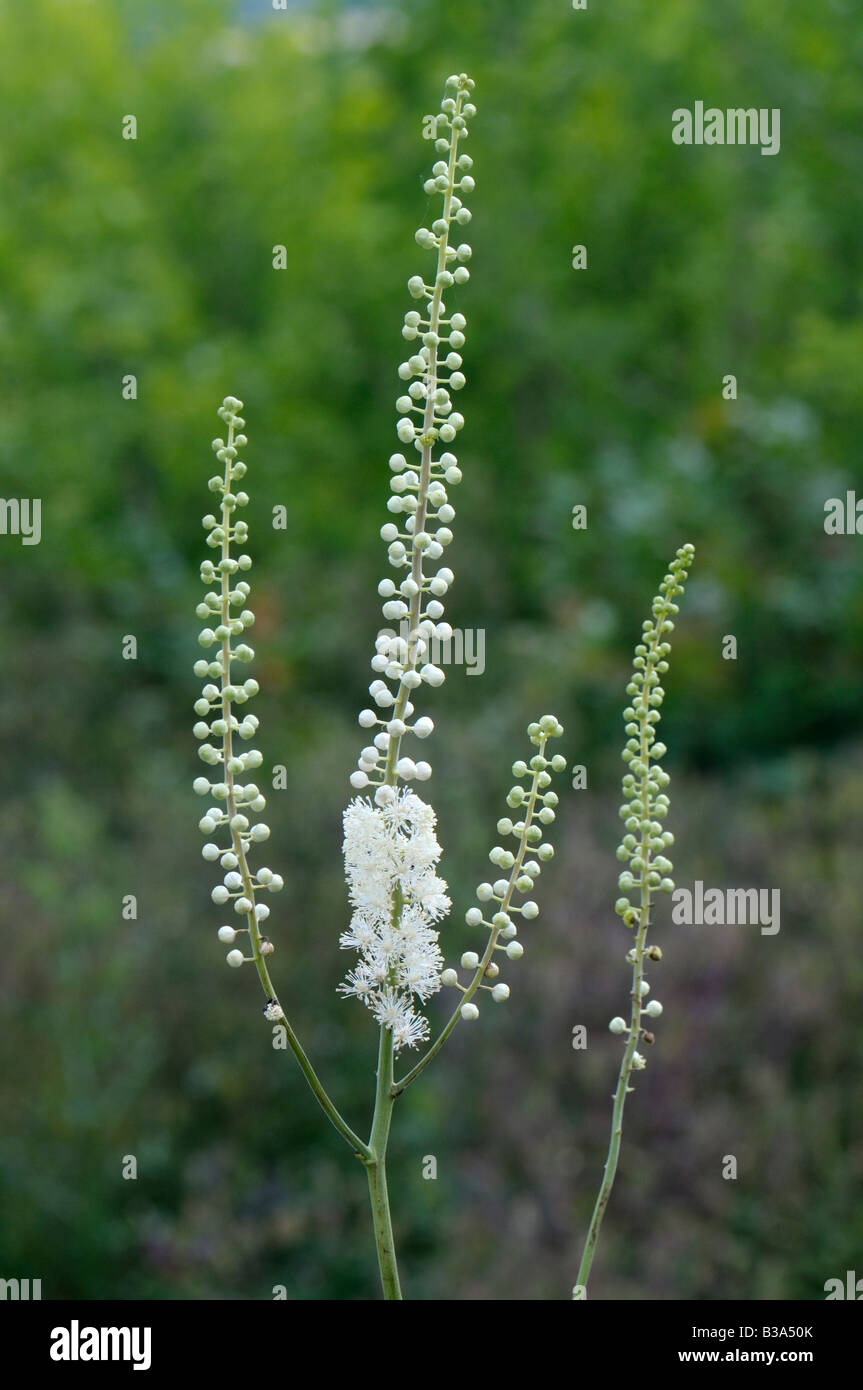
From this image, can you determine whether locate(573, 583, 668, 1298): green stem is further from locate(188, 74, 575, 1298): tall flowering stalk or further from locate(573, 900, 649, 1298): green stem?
locate(188, 74, 575, 1298): tall flowering stalk

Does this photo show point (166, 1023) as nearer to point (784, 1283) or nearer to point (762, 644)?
point (784, 1283)

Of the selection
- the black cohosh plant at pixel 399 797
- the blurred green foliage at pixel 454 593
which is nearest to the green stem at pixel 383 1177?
A: the black cohosh plant at pixel 399 797

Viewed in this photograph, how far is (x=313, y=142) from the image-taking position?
1373cm

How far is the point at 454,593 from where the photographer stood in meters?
11.0

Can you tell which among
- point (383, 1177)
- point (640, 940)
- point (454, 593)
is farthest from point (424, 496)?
point (454, 593)

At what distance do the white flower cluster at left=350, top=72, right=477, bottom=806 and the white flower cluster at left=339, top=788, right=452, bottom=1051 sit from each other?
0.04 m

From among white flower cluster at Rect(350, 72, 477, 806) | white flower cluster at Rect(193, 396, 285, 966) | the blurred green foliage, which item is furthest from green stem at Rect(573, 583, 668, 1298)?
the blurred green foliage

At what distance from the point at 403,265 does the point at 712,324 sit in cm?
299

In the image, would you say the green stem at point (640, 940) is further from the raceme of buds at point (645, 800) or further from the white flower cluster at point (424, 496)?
the white flower cluster at point (424, 496)

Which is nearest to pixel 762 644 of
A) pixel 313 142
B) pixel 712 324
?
pixel 712 324

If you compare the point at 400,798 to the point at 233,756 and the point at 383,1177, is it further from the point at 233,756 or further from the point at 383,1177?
the point at 383,1177

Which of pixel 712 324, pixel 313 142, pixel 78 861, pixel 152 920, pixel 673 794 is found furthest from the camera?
pixel 313 142

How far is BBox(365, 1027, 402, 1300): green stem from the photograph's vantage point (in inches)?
49.5

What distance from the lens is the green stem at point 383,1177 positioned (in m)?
1.26
